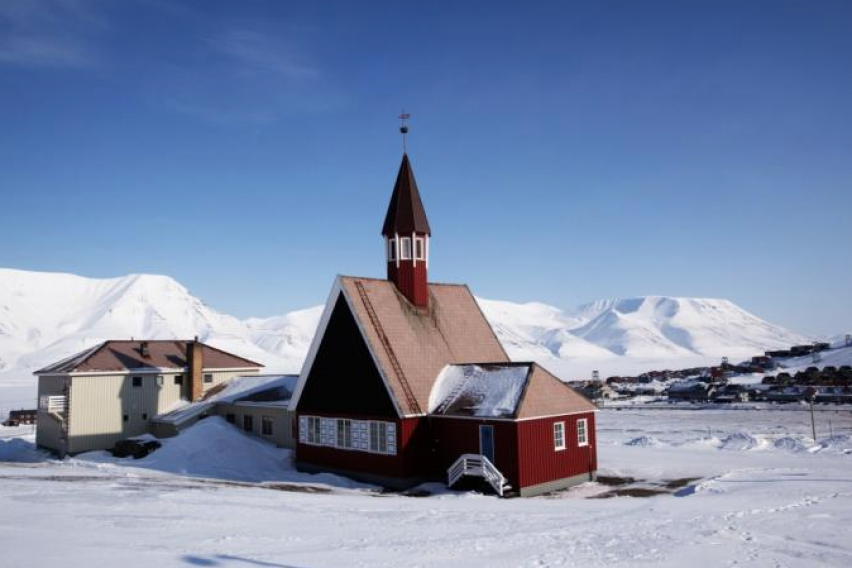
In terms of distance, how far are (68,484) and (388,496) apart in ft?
38.8

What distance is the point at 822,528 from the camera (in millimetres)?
16531

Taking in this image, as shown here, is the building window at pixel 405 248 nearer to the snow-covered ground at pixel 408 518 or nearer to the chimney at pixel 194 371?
the snow-covered ground at pixel 408 518

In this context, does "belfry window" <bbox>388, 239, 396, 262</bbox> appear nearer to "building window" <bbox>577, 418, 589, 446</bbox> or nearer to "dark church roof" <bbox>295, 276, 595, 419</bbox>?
"dark church roof" <bbox>295, 276, 595, 419</bbox>

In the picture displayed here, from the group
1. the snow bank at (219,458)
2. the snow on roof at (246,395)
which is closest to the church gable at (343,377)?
the snow bank at (219,458)

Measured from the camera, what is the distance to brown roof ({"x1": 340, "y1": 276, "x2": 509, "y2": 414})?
93.8 feet

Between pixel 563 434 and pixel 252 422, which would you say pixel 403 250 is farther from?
pixel 252 422

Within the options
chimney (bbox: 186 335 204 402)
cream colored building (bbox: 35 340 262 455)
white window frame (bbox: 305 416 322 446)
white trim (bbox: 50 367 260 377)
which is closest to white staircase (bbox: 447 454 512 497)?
white window frame (bbox: 305 416 322 446)

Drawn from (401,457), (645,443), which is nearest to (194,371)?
(401,457)

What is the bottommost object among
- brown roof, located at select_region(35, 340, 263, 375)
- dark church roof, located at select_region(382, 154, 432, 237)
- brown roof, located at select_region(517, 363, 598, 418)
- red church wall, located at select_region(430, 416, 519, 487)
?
red church wall, located at select_region(430, 416, 519, 487)

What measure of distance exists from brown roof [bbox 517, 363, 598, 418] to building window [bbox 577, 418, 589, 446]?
1.70 feet

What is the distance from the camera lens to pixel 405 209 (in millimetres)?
33469

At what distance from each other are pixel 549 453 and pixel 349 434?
8.66m

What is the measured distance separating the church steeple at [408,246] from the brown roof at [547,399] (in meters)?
7.77

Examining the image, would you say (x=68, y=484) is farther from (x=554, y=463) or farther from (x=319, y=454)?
(x=554, y=463)
